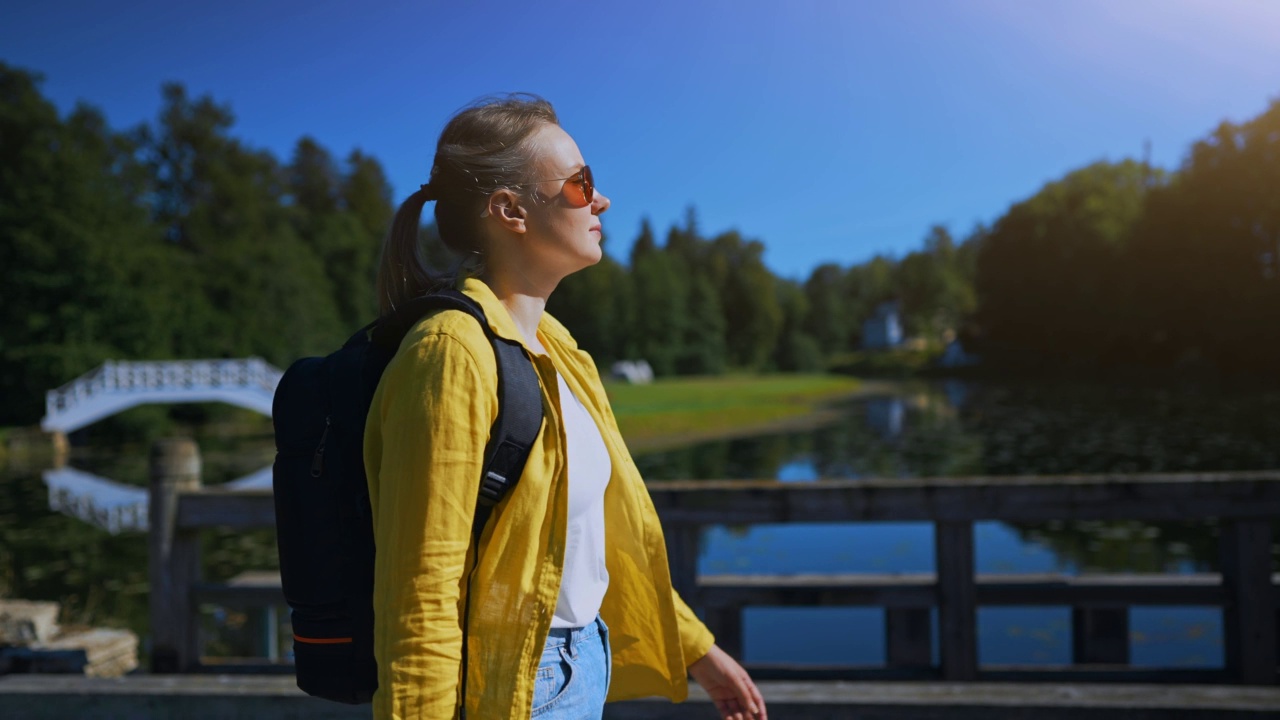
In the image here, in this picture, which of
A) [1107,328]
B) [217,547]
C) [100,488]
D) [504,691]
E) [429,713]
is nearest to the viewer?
[429,713]

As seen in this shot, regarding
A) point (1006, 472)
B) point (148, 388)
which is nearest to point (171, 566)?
point (1006, 472)

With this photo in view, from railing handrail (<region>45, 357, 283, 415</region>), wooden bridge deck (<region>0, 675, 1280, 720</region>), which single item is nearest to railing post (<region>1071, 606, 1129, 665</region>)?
wooden bridge deck (<region>0, 675, 1280, 720</region>)

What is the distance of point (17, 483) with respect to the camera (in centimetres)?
2023

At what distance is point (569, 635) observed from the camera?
1.51m

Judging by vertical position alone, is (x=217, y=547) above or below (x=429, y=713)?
below

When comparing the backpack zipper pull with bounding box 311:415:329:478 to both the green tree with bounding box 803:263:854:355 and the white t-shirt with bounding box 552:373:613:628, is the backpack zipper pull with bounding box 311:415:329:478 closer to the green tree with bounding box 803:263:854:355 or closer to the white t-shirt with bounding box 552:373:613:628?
the white t-shirt with bounding box 552:373:613:628

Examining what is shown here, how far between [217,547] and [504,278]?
40.2ft

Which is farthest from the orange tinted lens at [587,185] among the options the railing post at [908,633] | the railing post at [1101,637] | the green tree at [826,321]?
the green tree at [826,321]

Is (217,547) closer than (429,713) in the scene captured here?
No

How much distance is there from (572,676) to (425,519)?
0.43 meters

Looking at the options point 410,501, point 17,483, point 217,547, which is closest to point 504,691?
point 410,501

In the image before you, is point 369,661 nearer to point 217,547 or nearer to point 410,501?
point 410,501

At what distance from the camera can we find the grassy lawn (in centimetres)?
2922

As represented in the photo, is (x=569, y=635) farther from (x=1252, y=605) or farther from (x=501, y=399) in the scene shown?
(x=1252, y=605)
